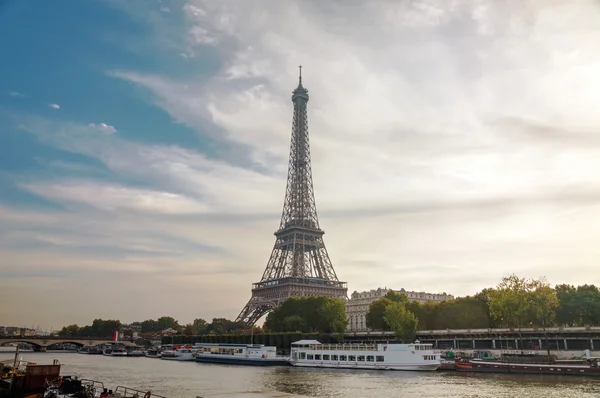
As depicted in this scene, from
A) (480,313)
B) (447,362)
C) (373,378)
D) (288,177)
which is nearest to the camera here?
(373,378)

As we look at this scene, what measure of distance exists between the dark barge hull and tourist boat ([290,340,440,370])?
4679 millimetres

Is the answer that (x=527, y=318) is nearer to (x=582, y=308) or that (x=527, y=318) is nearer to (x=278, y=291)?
(x=582, y=308)

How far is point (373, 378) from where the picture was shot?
64125 millimetres

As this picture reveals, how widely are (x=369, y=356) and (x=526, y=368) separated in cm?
2401

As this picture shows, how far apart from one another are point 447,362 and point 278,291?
256 ft

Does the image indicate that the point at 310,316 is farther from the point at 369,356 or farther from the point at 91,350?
the point at 91,350

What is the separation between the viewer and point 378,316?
125 m

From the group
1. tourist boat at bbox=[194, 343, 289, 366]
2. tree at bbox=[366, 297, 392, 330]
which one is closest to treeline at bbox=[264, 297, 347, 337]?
tree at bbox=[366, 297, 392, 330]

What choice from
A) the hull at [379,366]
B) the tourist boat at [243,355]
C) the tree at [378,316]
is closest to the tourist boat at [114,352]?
the tourist boat at [243,355]

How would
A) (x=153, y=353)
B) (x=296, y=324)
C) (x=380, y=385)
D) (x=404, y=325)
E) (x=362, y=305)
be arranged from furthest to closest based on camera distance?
(x=362, y=305)
(x=153, y=353)
(x=296, y=324)
(x=404, y=325)
(x=380, y=385)

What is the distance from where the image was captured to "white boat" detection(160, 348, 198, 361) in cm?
11525

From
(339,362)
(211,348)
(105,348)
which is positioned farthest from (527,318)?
(105,348)

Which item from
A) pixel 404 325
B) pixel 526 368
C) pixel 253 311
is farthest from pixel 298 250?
pixel 526 368

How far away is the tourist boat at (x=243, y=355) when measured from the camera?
305 ft
